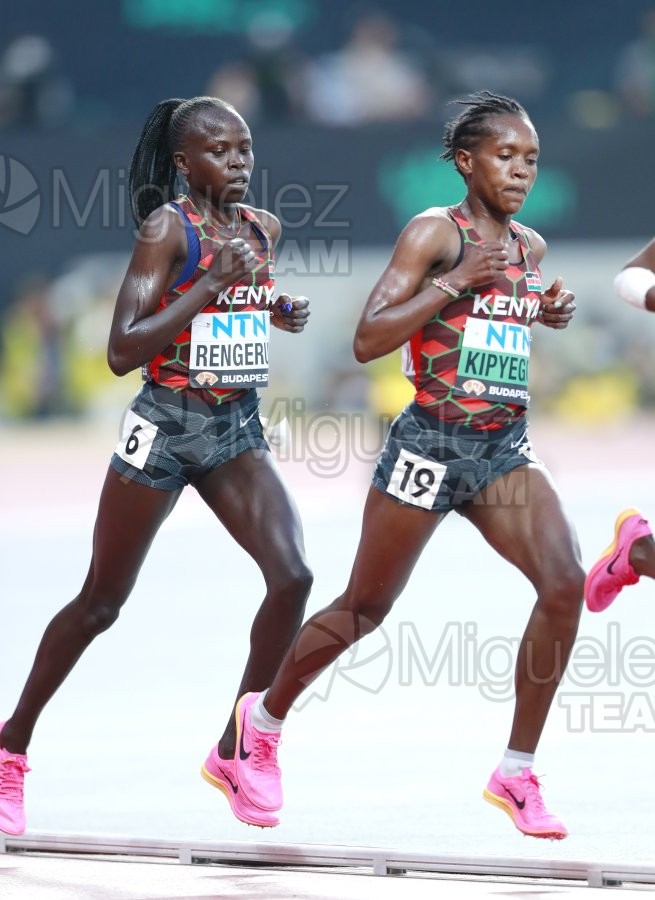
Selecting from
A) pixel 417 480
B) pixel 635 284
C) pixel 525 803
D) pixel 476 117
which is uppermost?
pixel 476 117

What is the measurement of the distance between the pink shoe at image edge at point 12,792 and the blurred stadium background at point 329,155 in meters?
11.8

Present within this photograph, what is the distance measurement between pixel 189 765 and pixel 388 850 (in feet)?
5.43

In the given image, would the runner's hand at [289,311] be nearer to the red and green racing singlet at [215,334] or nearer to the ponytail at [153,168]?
the red and green racing singlet at [215,334]

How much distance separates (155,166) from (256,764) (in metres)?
1.98

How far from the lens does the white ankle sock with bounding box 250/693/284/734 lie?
4.81 m

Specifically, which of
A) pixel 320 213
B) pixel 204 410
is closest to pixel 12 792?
pixel 204 410

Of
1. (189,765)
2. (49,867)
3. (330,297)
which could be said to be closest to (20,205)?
(330,297)

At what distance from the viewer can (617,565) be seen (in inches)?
203

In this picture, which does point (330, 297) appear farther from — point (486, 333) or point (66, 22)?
point (486, 333)

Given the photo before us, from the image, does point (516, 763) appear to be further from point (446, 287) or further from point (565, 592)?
point (446, 287)

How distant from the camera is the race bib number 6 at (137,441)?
189 inches

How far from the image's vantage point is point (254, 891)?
4418 millimetres

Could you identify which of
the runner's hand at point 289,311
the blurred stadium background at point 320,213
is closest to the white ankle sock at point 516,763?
the runner's hand at point 289,311

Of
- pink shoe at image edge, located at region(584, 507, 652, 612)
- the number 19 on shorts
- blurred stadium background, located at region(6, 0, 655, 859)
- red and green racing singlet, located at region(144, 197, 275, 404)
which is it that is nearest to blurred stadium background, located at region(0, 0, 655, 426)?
blurred stadium background, located at region(6, 0, 655, 859)
